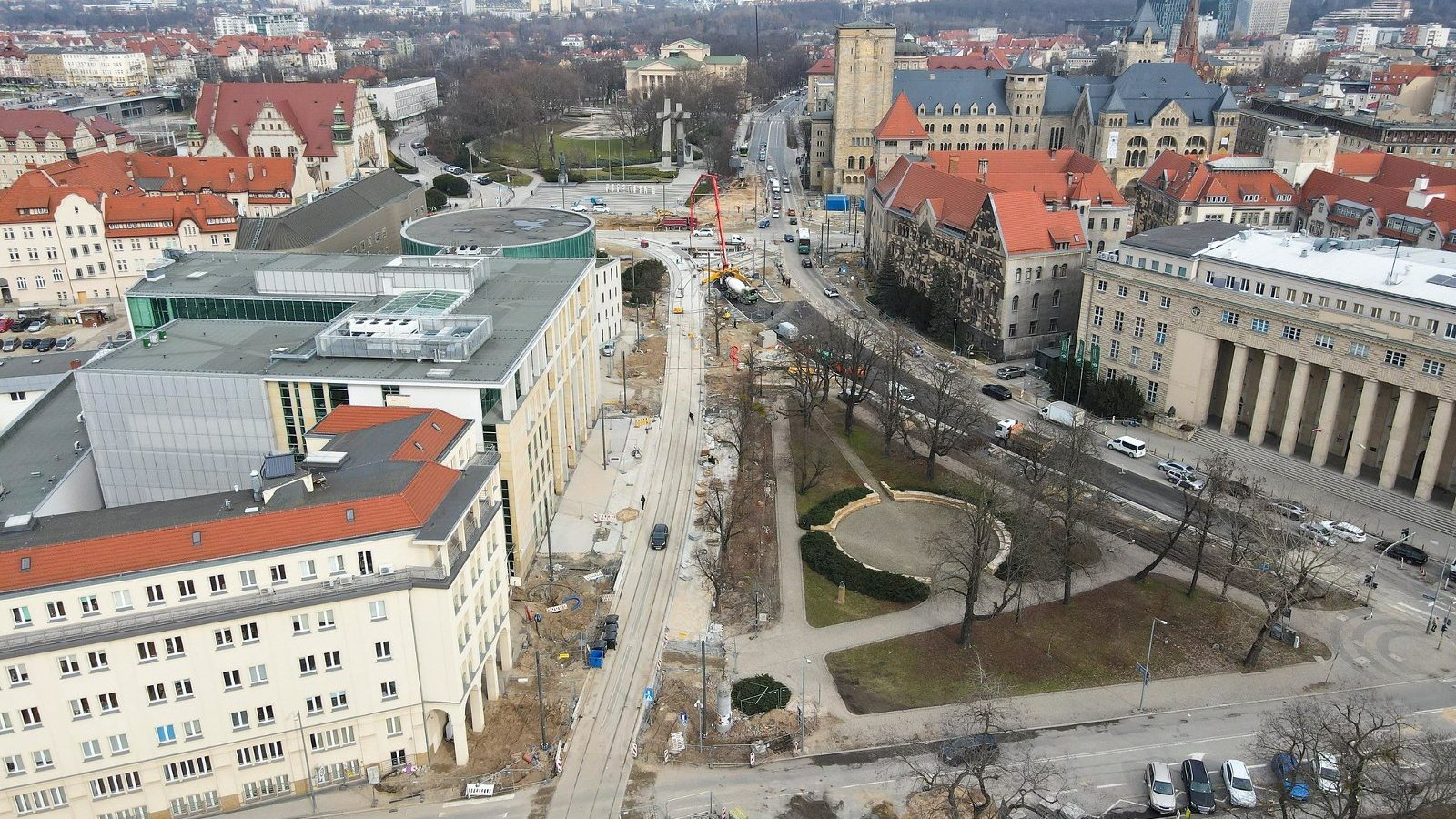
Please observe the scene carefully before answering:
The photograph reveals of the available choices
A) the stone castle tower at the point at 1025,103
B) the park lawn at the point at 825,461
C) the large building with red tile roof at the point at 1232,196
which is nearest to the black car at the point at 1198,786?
the park lawn at the point at 825,461

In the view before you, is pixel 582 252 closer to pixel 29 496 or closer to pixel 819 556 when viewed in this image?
pixel 819 556

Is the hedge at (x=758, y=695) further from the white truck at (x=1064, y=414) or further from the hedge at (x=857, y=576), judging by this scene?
the white truck at (x=1064, y=414)

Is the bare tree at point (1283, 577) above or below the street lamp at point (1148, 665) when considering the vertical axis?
above

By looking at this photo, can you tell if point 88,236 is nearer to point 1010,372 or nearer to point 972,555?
point 1010,372

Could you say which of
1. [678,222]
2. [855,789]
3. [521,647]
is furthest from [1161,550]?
[678,222]

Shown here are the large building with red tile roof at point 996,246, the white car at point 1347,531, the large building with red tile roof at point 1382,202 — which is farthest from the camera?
the large building with red tile roof at point 1382,202
